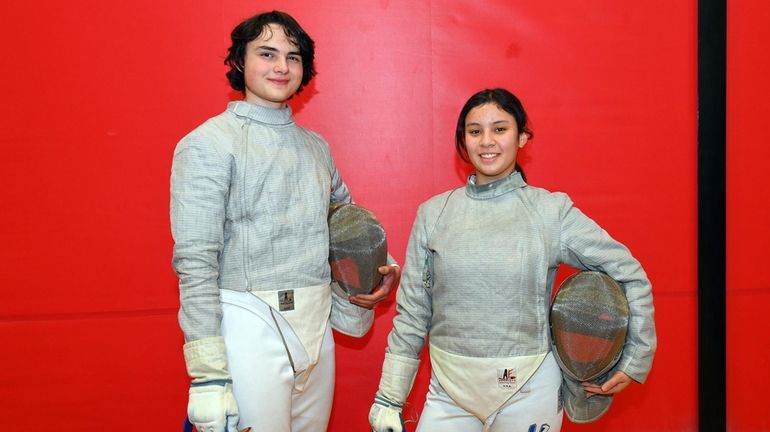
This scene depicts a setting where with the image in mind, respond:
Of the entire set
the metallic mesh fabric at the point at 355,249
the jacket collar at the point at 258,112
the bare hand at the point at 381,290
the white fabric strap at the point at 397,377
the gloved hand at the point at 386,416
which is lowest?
the gloved hand at the point at 386,416

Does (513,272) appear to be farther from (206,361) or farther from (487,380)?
(206,361)

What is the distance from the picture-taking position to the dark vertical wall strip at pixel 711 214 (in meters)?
2.19

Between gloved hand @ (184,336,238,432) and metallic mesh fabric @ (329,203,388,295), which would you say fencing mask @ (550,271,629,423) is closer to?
metallic mesh fabric @ (329,203,388,295)

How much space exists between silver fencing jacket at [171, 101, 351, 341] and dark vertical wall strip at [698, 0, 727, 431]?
148 centimetres

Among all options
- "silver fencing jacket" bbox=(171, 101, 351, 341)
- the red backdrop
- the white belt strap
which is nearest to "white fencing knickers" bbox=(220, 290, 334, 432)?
"silver fencing jacket" bbox=(171, 101, 351, 341)

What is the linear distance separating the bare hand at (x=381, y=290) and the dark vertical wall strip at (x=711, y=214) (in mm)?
1273

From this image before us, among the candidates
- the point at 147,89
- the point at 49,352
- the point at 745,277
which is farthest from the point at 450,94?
the point at 49,352

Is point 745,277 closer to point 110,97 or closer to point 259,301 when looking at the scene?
point 259,301

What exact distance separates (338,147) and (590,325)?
1153mm

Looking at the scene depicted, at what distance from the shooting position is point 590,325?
1356mm

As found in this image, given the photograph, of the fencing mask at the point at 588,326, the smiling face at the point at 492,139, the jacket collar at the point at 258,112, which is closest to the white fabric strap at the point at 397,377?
the fencing mask at the point at 588,326

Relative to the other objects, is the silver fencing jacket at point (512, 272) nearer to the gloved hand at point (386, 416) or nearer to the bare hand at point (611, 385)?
the bare hand at point (611, 385)

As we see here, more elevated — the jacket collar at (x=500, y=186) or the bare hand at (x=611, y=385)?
the jacket collar at (x=500, y=186)

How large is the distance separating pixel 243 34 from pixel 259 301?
0.65 metres
